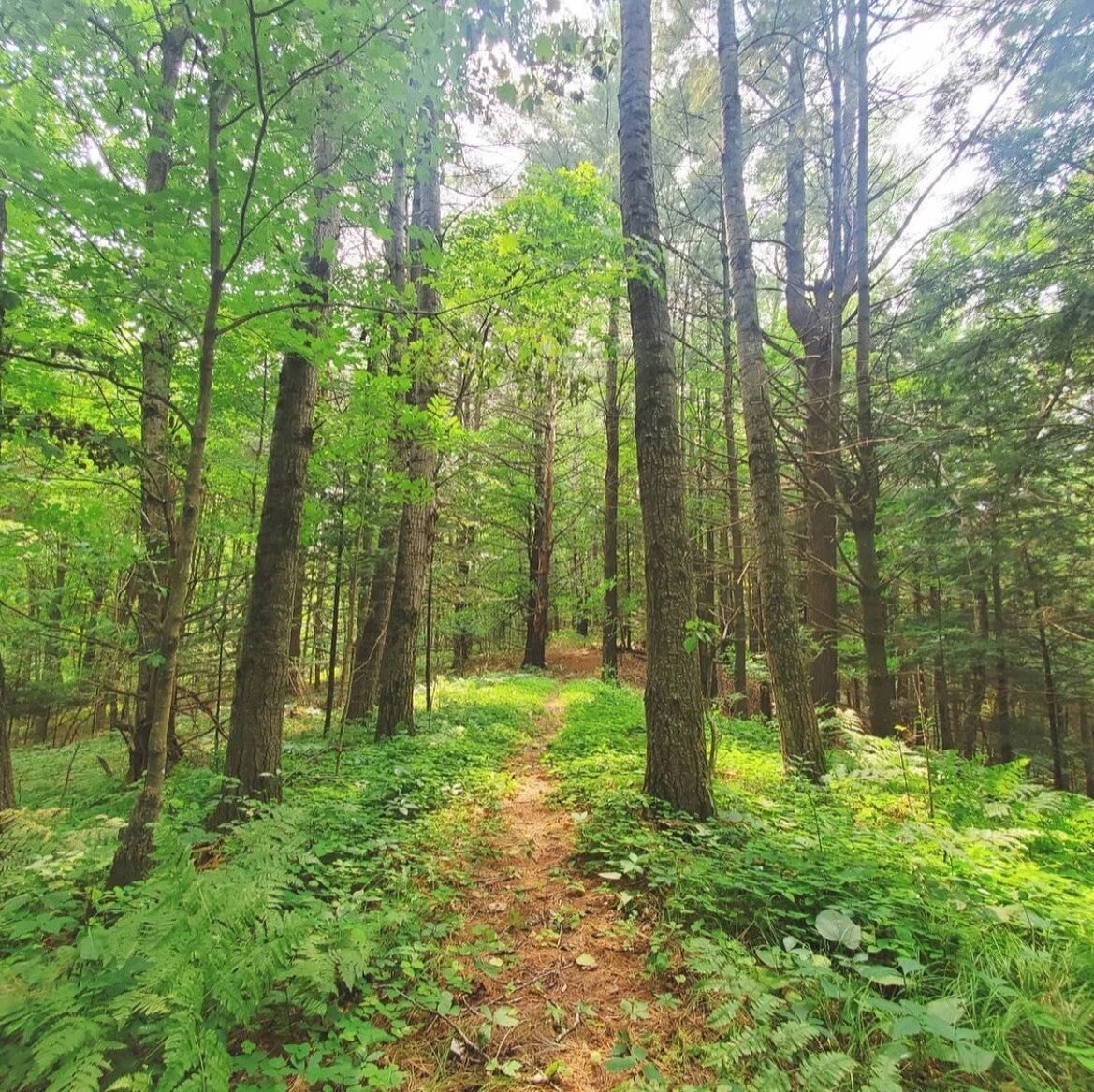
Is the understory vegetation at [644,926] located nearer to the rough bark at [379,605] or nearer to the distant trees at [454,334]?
the distant trees at [454,334]

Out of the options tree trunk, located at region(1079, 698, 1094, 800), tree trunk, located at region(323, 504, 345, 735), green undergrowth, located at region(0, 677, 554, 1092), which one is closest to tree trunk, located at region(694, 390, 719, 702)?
tree trunk, located at region(323, 504, 345, 735)

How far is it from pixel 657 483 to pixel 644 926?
2970 mm

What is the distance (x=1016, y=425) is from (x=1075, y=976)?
691 cm

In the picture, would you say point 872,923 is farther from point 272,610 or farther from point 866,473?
point 866,473

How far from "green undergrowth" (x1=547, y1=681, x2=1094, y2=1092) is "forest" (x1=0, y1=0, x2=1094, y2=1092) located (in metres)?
0.02

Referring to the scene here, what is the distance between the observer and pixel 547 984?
8.21 ft

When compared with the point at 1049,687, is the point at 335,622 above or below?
above

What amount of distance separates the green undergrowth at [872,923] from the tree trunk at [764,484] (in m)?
0.59

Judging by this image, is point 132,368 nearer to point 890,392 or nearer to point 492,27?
point 492,27

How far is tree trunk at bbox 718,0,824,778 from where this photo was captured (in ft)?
17.0

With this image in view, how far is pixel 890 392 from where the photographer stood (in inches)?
343

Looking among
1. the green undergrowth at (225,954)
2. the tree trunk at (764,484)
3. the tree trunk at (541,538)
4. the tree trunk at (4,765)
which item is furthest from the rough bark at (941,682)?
the tree trunk at (4,765)

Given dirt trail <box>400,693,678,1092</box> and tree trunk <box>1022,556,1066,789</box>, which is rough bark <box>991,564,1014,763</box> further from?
dirt trail <box>400,693,678,1092</box>

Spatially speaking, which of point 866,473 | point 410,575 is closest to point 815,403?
point 866,473
